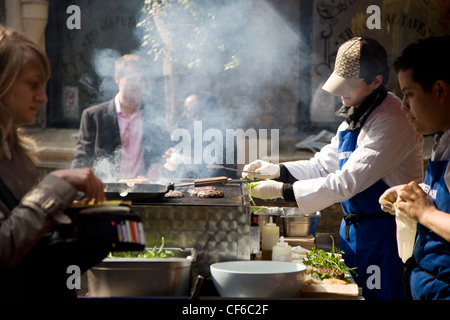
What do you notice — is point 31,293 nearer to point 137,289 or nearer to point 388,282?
point 137,289

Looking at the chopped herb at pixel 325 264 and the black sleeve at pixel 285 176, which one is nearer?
the chopped herb at pixel 325 264

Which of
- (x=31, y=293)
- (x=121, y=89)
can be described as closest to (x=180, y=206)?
(x=31, y=293)

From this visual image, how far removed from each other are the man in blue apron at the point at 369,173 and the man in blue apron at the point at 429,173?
71 cm

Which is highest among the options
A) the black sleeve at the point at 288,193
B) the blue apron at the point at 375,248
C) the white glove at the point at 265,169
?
the white glove at the point at 265,169

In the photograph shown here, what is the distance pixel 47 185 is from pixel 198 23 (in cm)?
483

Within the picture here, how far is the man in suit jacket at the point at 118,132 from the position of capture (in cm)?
457

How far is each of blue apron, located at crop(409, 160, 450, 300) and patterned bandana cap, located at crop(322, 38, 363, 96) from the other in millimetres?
989

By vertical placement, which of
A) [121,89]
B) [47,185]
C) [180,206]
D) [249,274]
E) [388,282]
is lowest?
[388,282]

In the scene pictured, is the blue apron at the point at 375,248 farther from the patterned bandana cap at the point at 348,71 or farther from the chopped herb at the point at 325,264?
the chopped herb at the point at 325,264

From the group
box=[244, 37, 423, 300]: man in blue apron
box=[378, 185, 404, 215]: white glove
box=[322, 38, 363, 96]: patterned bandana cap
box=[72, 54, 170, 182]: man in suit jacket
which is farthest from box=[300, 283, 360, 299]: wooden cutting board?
box=[72, 54, 170, 182]: man in suit jacket

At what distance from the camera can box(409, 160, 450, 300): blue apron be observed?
6.59 feet

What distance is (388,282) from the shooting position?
3.03 metres

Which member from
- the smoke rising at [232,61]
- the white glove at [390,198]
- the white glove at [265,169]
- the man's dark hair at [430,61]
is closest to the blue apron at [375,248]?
the white glove at [265,169]

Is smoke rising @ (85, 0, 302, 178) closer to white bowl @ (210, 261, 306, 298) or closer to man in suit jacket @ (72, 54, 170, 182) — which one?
man in suit jacket @ (72, 54, 170, 182)
